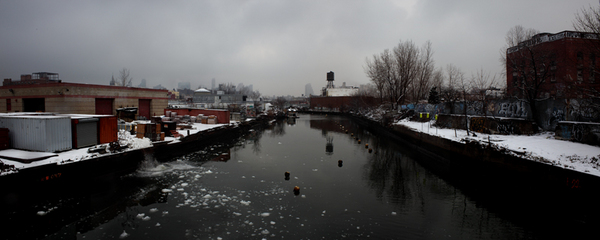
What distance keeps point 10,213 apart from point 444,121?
80.4 feet

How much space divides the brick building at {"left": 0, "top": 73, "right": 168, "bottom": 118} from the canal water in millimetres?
13776

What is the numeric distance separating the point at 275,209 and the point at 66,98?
21359mm

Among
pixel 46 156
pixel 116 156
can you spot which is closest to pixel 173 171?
pixel 116 156

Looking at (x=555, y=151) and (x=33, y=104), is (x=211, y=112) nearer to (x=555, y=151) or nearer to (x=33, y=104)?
(x=33, y=104)

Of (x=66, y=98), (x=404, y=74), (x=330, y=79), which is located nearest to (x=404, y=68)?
(x=404, y=74)

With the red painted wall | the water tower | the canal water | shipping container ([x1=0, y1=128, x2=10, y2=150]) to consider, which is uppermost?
the water tower

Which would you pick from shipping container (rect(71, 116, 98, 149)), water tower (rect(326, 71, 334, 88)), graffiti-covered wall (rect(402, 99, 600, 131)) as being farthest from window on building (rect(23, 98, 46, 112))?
water tower (rect(326, 71, 334, 88))

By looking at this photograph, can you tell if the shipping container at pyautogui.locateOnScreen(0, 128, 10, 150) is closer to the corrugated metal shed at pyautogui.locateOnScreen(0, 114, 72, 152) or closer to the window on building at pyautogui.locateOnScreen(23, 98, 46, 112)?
the corrugated metal shed at pyautogui.locateOnScreen(0, 114, 72, 152)

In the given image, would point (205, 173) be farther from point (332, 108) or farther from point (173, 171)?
point (332, 108)

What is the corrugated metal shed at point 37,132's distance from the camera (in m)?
10.8

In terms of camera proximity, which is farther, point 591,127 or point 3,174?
point 591,127

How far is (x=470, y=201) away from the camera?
31.3ft

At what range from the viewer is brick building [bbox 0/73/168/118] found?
20484mm

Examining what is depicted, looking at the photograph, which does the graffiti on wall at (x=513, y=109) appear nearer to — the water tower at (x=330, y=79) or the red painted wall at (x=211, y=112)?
the red painted wall at (x=211, y=112)
